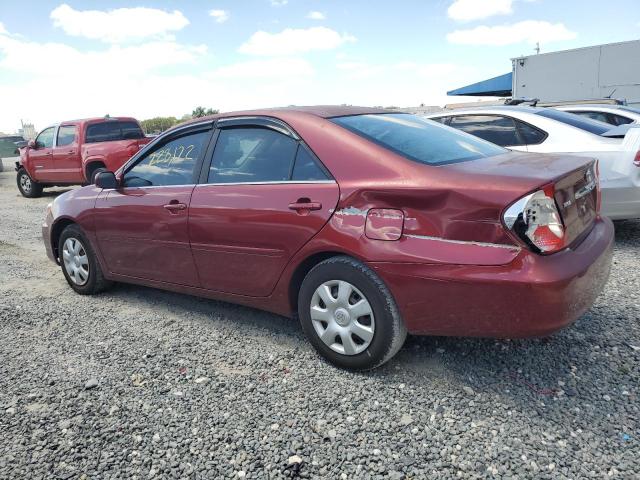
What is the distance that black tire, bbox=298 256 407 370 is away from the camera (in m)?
2.77

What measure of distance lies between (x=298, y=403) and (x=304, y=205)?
1.09 meters

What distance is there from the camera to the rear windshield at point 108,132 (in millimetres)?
11656

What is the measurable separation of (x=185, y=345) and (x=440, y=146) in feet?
6.90

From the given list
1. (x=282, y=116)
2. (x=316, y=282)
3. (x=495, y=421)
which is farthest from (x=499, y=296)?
(x=282, y=116)

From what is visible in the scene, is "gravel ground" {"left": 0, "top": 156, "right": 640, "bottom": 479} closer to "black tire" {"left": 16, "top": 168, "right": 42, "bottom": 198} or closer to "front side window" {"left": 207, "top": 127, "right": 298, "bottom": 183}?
"front side window" {"left": 207, "top": 127, "right": 298, "bottom": 183}

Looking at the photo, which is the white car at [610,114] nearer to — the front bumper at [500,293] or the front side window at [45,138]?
the front bumper at [500,293]

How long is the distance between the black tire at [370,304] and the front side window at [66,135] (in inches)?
422

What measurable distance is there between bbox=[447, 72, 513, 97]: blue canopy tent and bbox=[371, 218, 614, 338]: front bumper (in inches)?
1020

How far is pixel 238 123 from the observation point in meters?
3.57

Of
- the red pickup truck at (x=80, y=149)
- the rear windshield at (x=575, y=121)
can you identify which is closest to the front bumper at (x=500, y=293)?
the rear windshield at (x=575, y=121)

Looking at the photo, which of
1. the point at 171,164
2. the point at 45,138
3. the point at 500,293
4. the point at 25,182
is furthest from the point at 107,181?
the point at 25,182

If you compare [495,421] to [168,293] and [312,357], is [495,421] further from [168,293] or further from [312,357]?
[168,293]

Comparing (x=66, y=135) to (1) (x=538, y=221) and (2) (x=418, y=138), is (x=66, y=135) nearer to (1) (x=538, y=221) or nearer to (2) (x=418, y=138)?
(2) (x=418, y=138)

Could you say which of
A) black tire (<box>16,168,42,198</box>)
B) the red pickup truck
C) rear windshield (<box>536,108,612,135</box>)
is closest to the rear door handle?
rear windshield (<box>536,108,612,135</box>)
